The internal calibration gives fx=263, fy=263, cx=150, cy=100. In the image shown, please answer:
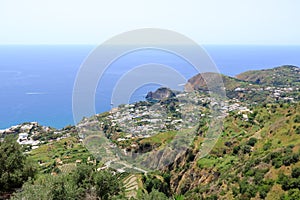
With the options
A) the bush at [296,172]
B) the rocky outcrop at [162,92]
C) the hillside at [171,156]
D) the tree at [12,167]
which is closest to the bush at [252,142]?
the hillside at [171,156]

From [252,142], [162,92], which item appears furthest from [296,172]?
[162,92]

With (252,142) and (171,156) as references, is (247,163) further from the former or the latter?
(171,156)

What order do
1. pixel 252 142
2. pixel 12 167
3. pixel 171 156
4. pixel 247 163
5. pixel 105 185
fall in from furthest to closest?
pixel 252 142 < pixel 247 163 < pixel 12 167 < pixel 105 185 < pixel 171 156

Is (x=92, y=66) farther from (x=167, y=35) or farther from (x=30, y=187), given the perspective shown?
(x=30, y=187)

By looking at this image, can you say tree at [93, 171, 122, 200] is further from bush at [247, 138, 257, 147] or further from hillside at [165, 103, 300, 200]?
bush at [247, 138, 257, 147]

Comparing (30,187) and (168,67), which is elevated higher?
(168,67)

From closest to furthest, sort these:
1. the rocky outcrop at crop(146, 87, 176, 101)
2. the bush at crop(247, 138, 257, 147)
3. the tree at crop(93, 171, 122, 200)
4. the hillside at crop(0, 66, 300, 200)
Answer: the hillside at crop(0, 66, 300, 200)
the tree at crop(93, 171, 122, 200)
the rocky outcrop at crop(146, 87, 176, 101)
the bush at crop(247, 138, 257, 147)

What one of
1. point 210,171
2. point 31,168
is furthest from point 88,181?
point 210,171

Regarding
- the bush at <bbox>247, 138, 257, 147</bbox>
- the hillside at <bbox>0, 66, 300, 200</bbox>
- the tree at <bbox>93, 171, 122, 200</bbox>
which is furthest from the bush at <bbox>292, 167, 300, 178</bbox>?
the bush at <bbox>247, 138, 257, 147</bbox>

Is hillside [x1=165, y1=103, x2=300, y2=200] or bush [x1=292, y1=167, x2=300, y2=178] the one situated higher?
bush [x1=292, y1=167, x2=300, y2=178]
